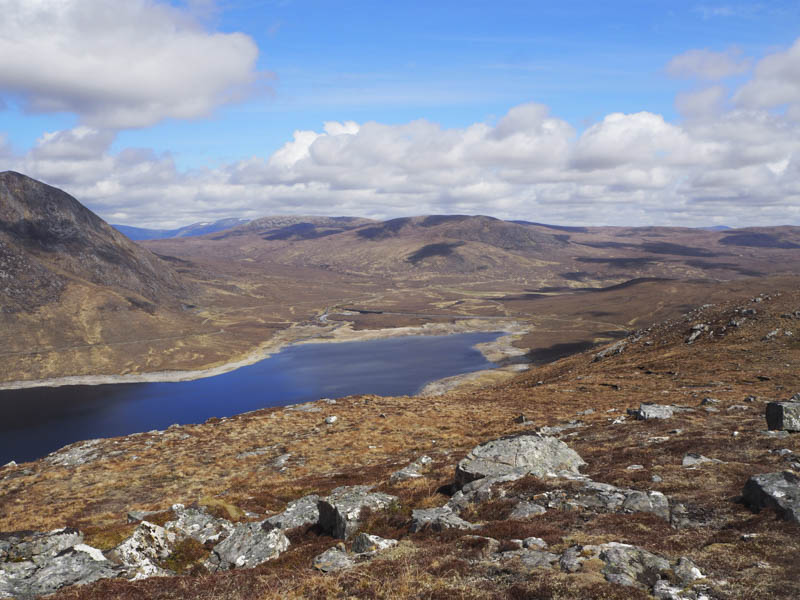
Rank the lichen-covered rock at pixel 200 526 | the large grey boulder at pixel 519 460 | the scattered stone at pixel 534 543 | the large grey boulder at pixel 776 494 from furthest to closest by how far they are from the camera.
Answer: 1. the large grey boulder at pixel 519 460
2. the lichen-covered rock at pixel 200 526
3. the scattered stone at pixel 534 543
4. the large grey boulder at pixel 776 494

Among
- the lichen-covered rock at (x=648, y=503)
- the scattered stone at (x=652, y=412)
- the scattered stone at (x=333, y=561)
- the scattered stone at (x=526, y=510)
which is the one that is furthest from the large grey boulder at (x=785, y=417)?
the scattered stone at (x=333, y=561)

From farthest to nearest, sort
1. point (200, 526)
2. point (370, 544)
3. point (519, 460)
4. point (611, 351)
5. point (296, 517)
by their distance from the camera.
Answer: point (611, 351) → point (519, 460) → point (296, 517) → point (200, 526) → point (370, 544)

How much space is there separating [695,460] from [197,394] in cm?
15067

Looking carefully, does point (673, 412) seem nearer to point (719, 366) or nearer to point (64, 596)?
point (719, 366)

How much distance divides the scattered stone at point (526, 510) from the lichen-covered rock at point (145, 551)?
42.7 ft

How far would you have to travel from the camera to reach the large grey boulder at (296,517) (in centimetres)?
2075

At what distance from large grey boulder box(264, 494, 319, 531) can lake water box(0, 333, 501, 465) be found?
349ft

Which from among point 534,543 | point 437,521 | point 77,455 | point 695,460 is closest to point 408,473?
point 437,521

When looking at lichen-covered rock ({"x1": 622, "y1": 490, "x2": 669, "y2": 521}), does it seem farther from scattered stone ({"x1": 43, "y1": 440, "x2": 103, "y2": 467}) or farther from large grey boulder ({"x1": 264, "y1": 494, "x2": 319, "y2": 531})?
scattered stone ({"x1": 43, "y1": 440, "x2": 103, "y2": 467})

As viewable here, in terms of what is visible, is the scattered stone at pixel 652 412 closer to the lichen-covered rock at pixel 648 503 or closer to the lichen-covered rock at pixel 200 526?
the lichen-covered rock at pixel 648 503

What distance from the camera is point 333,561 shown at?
1449 cm

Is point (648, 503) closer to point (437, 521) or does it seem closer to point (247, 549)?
point (437, 521)

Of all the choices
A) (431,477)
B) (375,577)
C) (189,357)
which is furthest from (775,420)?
(189,357)

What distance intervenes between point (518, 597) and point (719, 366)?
58.2 meters
